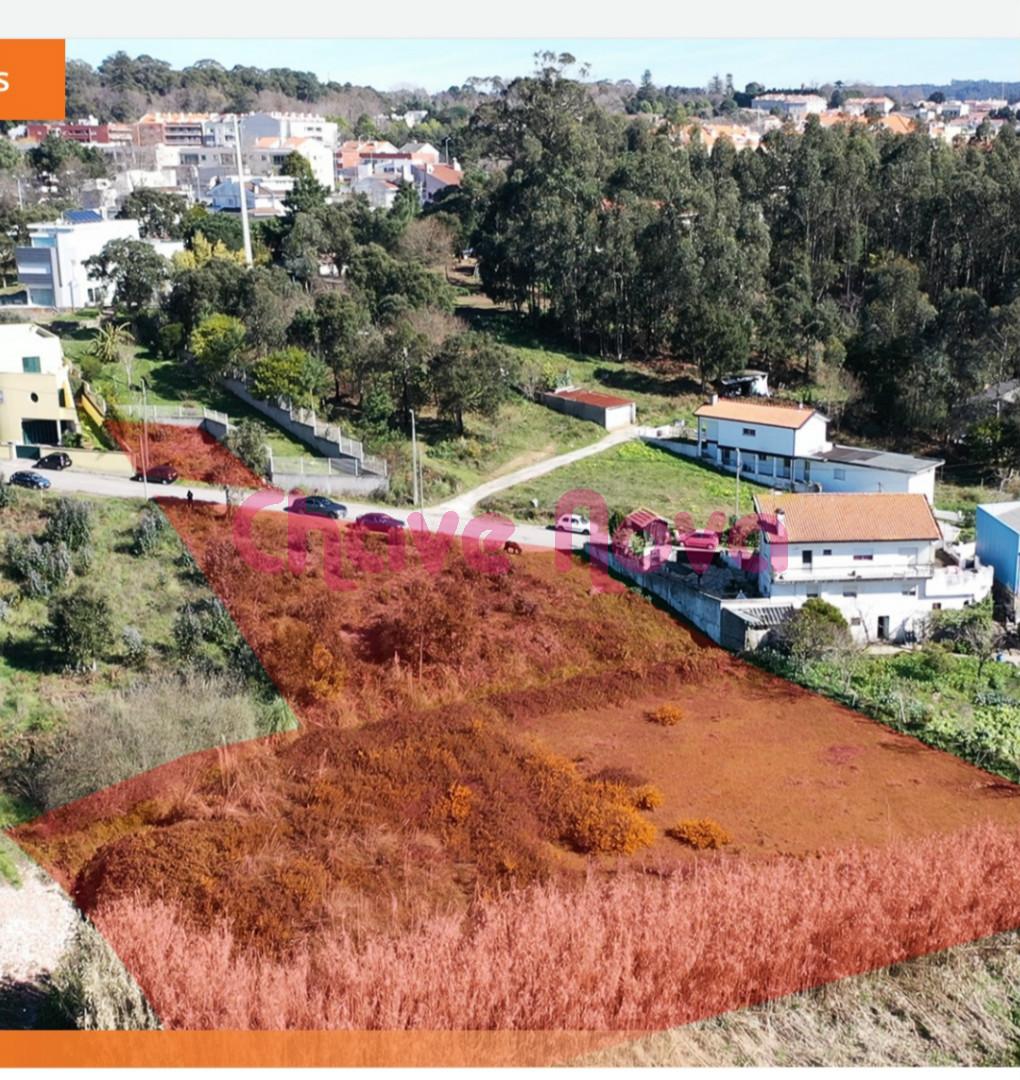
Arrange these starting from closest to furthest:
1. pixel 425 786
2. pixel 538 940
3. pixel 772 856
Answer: pixel 538 940, pixel 772 856, pixel 425 786

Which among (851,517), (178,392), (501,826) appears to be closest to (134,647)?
(501,826)

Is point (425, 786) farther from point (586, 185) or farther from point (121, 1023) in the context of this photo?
point (586, 185)

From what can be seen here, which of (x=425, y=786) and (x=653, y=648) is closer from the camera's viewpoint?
(x=425, y=786)

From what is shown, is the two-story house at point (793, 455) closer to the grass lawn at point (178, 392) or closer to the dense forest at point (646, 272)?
the dense forest at point (646, 272)

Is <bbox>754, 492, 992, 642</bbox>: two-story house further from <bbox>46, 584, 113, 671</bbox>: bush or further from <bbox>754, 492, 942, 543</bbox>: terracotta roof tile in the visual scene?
<bbox>46, 584, 113, 671</bbox>: bush

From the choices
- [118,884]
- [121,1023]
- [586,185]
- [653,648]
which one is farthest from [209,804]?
[586,185]

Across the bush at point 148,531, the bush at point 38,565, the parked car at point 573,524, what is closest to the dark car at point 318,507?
the bush at point 148,531
